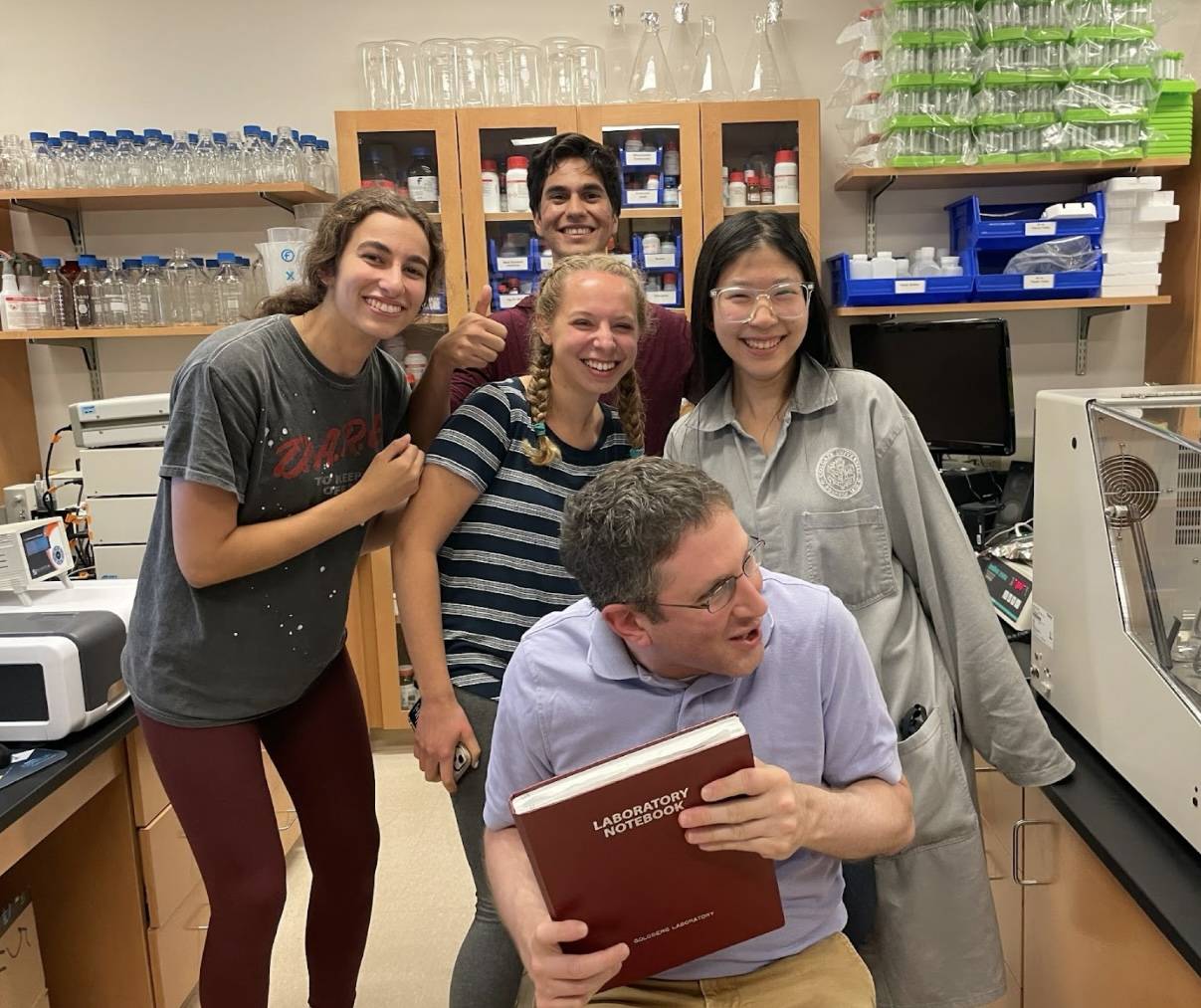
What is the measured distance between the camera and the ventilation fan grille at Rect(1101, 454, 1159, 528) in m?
1.21

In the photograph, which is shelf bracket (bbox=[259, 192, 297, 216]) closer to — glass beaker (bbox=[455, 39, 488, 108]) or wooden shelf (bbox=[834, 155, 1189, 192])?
glass beaker (bbox=[455, 39, 488, 108])

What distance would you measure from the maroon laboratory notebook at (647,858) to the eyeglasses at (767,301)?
0.70 m

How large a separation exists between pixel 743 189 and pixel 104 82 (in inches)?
92.0

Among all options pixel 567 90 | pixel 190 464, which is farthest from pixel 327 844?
pixel 567 90

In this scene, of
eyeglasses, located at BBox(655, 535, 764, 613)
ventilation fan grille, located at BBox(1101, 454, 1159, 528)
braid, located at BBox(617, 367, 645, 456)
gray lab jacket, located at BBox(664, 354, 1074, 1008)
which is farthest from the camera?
braid, located at BBox(617, 367, 645, 456)

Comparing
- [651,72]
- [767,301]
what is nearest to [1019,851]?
[767,301]

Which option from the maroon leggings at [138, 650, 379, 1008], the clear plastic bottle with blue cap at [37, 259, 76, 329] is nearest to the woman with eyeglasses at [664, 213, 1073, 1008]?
the maroon leggings at [138, 650, 379, 1008]

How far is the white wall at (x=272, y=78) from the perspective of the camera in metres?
3.23

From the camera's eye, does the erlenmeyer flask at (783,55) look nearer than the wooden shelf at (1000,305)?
No

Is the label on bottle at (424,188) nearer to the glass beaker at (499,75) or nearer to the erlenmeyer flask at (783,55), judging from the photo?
the glass beaker at (499,75)

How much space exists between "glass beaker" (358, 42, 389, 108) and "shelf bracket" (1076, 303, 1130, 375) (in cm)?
261

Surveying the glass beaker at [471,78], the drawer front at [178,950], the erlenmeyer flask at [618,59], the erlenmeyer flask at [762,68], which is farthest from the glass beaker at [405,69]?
the drawer front at [178,950]

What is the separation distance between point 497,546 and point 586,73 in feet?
7.89

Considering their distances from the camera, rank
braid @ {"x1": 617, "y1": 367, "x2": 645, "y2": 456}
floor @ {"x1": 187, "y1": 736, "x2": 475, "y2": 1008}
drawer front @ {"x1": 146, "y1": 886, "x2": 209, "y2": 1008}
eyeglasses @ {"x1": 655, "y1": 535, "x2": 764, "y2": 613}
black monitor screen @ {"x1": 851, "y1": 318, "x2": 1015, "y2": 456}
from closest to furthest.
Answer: eyeglasses @ {"x1": 655, "y1": 535, "x2": 764, "y2": 613}
braid @ {"x1": 617, "y1": 367, "x2": 645, "y2": 456}
drawer front @ {"x1": 146, "y1": 886, "x2": 209, "y2": 1008}
floor @ {"x1": 187, "y1": 736, "x2": 475, "y2": 1008}
black monitor screen @ {"x1": 851, "y1": 318, "x2": 1015, "y2": 456}
